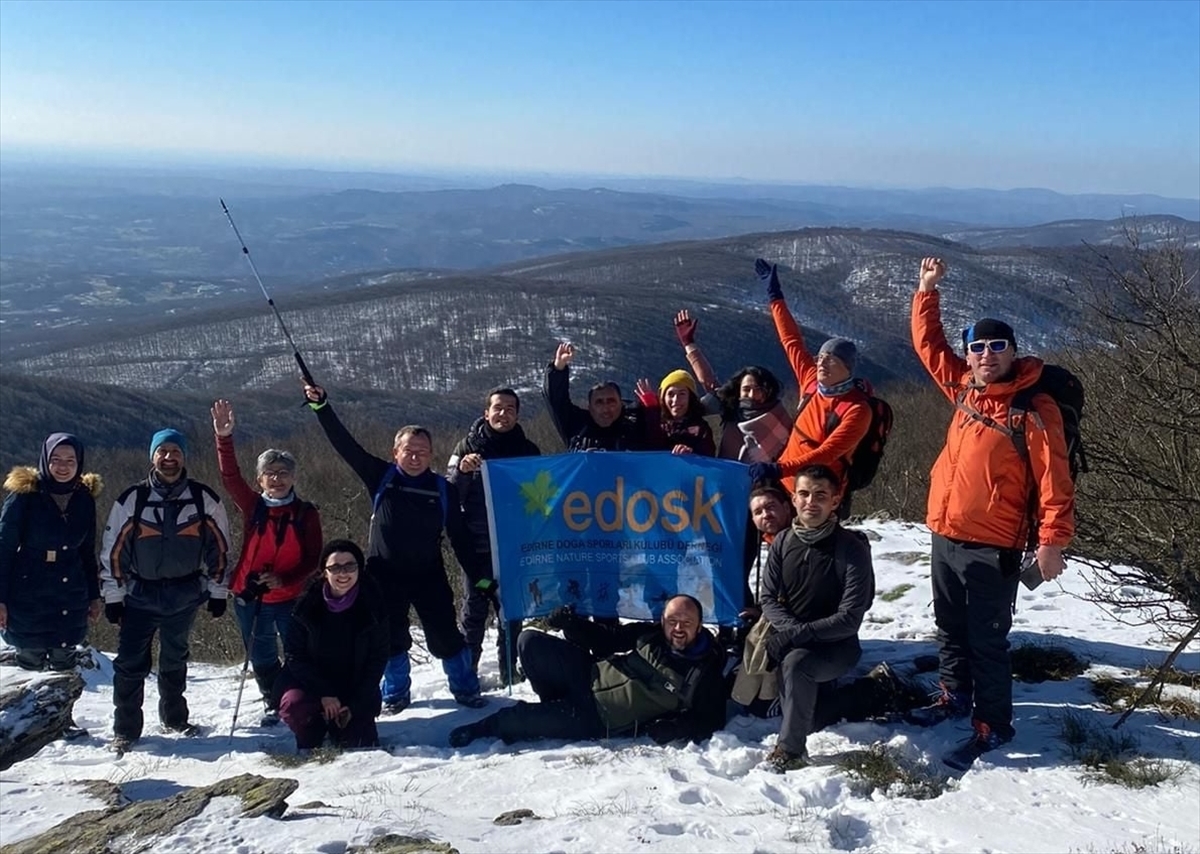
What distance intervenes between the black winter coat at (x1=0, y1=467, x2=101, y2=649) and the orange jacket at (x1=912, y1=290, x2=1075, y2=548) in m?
6.66

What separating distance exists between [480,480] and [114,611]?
9.83 feet

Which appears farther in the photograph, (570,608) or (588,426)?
(588,426)

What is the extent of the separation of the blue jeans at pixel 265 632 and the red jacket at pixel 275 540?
0.10 m

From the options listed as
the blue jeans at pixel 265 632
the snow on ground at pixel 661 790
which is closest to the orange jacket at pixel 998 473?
the snow on ground at pixel 661 790

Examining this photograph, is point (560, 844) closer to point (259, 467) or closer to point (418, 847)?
point (418, 847)

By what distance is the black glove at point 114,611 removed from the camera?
7.17 metres

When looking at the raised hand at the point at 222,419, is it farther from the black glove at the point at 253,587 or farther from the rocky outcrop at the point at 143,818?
the rocky outcrop at the point at 143,818

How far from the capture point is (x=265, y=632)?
25.5 ft

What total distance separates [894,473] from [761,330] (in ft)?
218

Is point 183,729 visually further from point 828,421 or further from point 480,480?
point 828,421

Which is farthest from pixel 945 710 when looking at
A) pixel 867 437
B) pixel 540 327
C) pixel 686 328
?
pixel 540 327

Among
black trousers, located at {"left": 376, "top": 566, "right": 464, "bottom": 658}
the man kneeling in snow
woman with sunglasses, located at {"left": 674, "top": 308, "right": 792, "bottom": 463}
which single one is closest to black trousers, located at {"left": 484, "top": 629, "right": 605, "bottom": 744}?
the man kneeling in snow

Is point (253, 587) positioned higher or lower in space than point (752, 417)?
lower

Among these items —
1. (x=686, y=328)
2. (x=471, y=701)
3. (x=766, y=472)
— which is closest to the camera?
(x=766, y=472)
